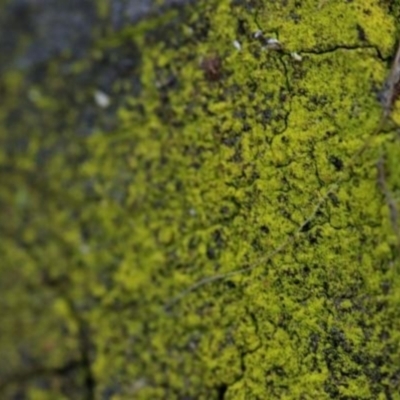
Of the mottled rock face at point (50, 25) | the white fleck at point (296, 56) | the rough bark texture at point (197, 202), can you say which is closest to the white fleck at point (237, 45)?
the rough bark texture at point (197, 202)

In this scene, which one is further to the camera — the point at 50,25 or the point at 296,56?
the point at 50,25

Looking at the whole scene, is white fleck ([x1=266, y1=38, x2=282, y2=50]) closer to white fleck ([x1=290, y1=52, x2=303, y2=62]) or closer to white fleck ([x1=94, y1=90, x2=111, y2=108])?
white fleck ([x1=290, y1=52, x2=303, y2=62])

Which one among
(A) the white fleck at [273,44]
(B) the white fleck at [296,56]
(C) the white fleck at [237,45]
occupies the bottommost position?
(C) the white fleck at [237,45]

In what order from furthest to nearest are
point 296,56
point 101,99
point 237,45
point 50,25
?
1. point 50,25
2. point 101,99
3. point 237,45
4. point 296,56

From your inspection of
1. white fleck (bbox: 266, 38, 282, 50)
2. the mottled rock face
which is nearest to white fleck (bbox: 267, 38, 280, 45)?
white fleck (bbox: 266, 38, 282, 50)

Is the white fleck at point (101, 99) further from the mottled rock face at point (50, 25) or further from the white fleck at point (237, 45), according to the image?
the white fleck at point (237, 45)

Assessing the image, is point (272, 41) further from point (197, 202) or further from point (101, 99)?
point (101, 99)

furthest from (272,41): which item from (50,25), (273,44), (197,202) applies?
(50,25)

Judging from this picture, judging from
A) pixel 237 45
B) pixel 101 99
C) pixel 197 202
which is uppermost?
pixel 237 45
